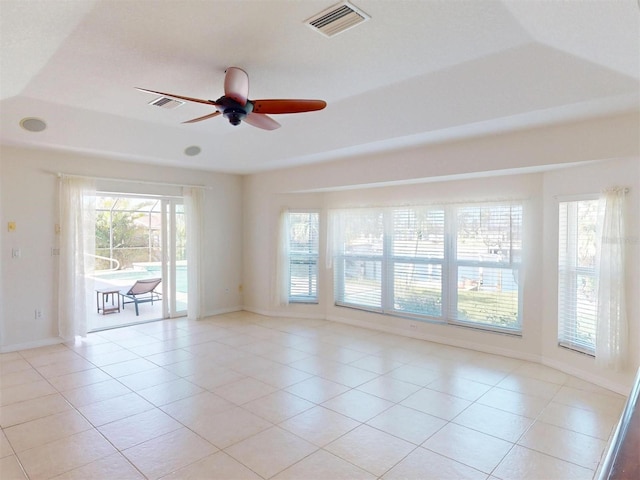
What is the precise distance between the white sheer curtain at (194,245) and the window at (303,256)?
1.59m

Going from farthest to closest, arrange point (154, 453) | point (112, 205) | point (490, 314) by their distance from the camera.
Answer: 1. point (112, 205)
2. point (490, 314)
3. point (154, 453)

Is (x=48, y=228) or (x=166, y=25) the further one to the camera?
(x=48, y=228)

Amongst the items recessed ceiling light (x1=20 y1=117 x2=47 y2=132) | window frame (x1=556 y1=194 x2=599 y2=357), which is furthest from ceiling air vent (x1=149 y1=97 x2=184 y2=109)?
window frame (x1=556 y1=194 x2=599 y2=357)

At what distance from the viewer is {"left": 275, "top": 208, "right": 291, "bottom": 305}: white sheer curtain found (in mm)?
6785

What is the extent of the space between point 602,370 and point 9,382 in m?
6.06

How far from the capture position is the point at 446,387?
389 cm

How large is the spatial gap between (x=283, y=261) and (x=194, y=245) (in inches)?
61.8

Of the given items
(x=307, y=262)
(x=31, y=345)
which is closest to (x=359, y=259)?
(x=307, y=262)

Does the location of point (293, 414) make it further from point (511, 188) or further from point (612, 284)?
point (511, 188)

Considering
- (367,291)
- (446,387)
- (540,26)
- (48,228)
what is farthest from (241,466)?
(48,228)

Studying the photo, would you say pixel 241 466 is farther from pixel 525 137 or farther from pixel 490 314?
pixel 525 137

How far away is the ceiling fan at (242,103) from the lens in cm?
276

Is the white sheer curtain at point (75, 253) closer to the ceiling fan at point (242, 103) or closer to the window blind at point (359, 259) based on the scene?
the ceiling fan at point (242, 103)

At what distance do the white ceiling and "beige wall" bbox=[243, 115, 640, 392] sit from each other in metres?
0.33
